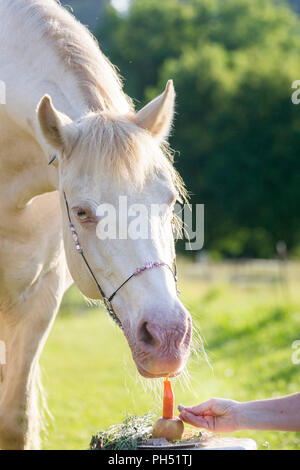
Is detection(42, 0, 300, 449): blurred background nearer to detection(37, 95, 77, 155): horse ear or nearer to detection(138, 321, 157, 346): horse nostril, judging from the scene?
detection(138, 321, 157, 346): horse nostril

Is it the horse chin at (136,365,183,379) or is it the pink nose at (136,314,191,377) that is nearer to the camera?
the pink nose at (136,314,191,377)

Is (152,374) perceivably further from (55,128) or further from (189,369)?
(189,369)

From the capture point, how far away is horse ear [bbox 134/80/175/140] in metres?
3.26

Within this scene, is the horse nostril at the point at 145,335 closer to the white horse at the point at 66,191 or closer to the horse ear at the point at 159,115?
the white horse at the point at 66,191

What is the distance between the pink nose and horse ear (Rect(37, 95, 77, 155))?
984 millimetres

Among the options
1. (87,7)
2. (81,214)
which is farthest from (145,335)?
(87,7)

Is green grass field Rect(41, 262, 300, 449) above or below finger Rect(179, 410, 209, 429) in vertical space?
above

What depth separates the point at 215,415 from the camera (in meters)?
3.02

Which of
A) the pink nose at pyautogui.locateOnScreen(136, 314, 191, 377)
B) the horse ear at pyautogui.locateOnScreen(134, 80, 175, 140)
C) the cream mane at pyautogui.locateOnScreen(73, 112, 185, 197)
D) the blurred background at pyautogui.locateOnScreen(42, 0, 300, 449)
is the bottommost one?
the pink nose at pyautogui.locateOnScreen(136, 314, 191, 377)

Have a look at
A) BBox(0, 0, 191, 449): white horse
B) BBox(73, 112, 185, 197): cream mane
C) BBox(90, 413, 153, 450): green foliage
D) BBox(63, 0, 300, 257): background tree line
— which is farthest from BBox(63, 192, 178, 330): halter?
BBox(63, 0, 300, 257): background tree line

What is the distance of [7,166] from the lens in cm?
398

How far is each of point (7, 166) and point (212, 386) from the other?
4708 millimetres

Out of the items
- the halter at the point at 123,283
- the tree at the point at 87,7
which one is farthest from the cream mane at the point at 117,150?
the tree at the point at 87,7

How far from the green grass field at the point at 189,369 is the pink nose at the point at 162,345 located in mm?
305
